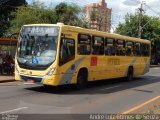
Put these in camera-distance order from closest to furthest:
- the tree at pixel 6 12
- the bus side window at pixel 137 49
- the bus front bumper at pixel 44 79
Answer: the bus front bumper at pixel 44 79, the bus side window at pixel 137 49, the tree at pixel 6 12

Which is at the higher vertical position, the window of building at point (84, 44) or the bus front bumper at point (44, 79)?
the window of building at point (84, 44)

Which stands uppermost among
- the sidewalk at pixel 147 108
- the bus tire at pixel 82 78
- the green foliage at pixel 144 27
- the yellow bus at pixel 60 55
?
the green foliage at pixel 144 27

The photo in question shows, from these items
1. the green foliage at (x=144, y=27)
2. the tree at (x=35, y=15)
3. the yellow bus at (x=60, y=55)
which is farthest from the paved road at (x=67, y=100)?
the green foliage at (x=144, y=27)

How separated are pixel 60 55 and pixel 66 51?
1.83ft

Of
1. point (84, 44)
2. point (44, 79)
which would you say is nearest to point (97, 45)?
point (84, 44)

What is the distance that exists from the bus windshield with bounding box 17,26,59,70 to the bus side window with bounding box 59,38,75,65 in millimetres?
348

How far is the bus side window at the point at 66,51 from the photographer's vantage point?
16091 mm

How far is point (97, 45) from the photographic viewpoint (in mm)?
19391

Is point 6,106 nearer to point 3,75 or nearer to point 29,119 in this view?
point 29,119

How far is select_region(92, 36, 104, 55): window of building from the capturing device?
19.0 m

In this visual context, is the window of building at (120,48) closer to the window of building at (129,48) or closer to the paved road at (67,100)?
the window of building at (129,48)

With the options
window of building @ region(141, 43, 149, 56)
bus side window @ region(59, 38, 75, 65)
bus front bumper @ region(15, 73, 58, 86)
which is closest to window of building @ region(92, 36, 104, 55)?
bus side window @ region(59, 38, 75, 65)

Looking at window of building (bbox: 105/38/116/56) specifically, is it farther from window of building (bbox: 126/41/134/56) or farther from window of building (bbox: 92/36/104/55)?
window of building (bbox: 126/41/134/56)

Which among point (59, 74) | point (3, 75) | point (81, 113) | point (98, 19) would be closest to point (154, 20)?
point (98, 19)
